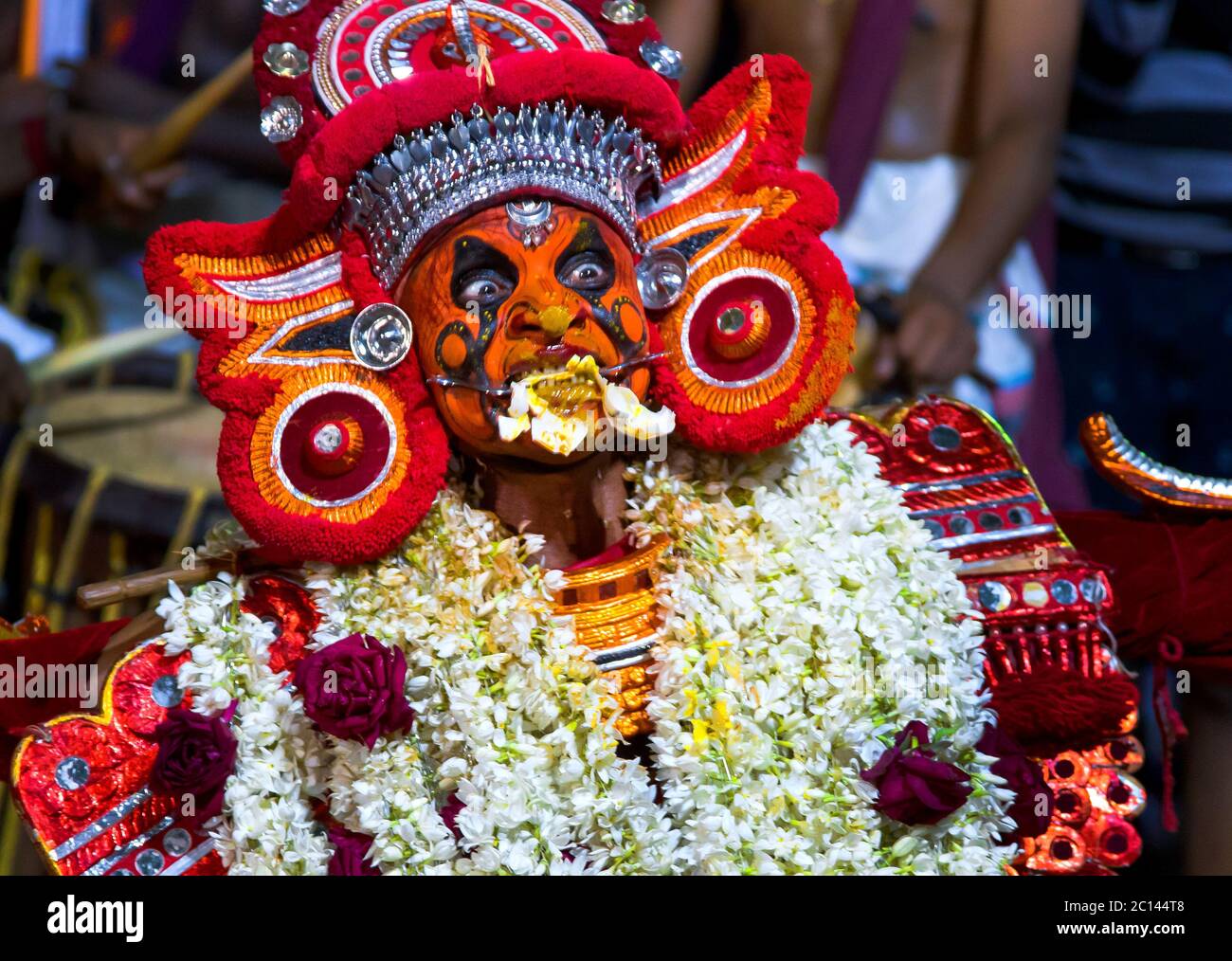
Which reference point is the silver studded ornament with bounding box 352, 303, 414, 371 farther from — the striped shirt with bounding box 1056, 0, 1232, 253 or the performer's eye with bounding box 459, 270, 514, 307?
the striped shirt with bounding box 1056, 0, 1232, 253

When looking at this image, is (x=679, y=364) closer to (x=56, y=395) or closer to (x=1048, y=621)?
(x=1048, y=621)

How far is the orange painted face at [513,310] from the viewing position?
2.09m

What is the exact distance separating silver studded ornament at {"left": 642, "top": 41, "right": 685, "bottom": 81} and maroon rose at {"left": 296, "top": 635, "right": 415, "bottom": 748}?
0.85 metres

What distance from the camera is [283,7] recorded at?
7.29 ft

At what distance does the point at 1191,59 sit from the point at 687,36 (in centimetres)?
128

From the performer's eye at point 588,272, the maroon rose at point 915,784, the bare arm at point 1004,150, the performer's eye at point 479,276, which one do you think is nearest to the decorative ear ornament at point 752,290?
the performer's eye at point 588,272

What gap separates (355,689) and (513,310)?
504mm

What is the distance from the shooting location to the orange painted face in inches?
82.4

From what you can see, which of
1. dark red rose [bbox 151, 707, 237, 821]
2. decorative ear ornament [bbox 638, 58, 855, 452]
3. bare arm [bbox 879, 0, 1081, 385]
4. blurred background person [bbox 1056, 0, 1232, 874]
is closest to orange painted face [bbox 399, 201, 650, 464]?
decorative ear ornament [bbox 638, 58, 855, 452]

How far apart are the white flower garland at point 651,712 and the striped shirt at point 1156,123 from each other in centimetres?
204

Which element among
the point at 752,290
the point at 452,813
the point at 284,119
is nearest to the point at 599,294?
the point at 752,290

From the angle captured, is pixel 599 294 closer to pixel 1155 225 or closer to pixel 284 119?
pixel 284 119

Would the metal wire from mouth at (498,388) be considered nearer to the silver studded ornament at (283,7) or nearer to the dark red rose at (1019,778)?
the silver studded ornament at (283,7)
